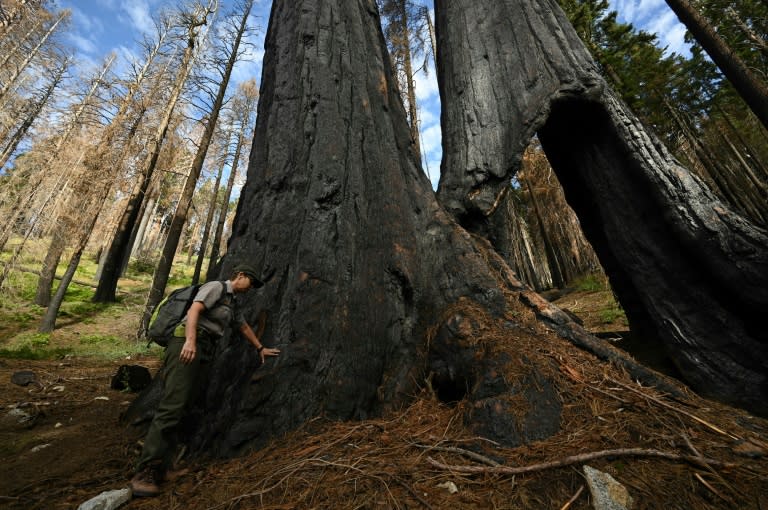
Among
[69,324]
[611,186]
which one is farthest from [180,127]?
[611,186]

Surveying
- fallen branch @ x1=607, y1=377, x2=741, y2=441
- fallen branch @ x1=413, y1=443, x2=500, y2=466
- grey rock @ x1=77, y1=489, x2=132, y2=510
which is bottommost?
grey rock @ x1=77, y1=489, x2=132, y2=510

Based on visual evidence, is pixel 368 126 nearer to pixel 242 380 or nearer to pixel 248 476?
pixel 242 380

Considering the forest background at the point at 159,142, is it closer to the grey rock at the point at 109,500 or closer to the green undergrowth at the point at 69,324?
the green undergrowth at the point at 69,324

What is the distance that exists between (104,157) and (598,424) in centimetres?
1560

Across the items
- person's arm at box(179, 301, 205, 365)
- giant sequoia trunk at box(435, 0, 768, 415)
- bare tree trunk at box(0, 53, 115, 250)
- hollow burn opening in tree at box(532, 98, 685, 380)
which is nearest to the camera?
person's arm at box(179, 301, 205, 365)

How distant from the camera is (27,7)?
499 inches

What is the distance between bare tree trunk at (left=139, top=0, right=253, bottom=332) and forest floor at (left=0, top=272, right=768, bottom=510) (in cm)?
722

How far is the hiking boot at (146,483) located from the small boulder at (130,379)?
308 cm

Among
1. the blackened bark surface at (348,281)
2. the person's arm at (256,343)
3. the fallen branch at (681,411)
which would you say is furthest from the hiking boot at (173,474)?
the fallen branch at (681,411)

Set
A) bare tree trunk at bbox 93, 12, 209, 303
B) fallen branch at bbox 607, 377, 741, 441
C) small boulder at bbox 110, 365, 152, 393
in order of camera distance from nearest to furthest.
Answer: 1. fallen branch at bbox 607, 377, 741, 441
2. small boulder at bbox 110, 365, 152, 393
3. bare tree trunk at bbox 93, 12, 209, 303

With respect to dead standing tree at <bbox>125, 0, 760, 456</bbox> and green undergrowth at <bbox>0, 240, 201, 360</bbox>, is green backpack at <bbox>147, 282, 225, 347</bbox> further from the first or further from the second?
green undergrowth at <bbox>0, 240, 201, 360</bbox>

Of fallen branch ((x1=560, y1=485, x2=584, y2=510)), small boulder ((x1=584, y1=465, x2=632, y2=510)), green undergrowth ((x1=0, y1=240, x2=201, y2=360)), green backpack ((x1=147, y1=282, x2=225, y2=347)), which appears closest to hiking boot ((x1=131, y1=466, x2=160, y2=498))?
green backpack ((x1=147, y1=282, x2=225, y2=347))

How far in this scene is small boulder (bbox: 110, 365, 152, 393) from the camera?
14.9 ft

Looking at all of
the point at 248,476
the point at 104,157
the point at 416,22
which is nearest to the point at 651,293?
the point at 248,476
